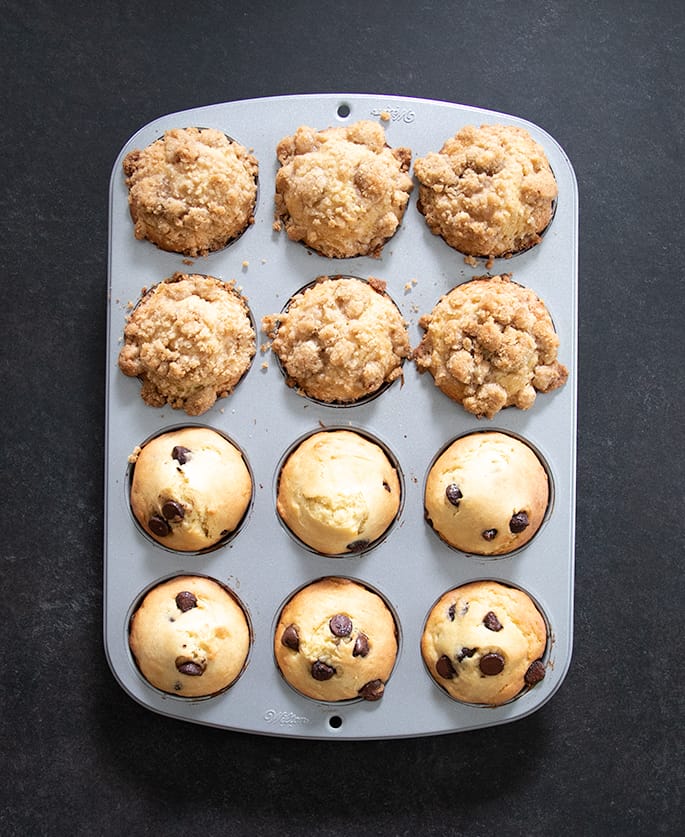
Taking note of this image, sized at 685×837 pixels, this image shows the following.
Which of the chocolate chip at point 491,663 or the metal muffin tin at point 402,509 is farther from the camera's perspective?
the metal muffin tin at point 402,509

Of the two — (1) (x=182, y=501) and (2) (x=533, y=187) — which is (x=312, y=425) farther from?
(2) (x=533, y=187)

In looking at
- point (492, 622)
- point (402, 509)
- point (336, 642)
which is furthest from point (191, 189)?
point (492, 622)

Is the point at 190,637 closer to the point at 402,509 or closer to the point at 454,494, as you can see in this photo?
the point at 402,509

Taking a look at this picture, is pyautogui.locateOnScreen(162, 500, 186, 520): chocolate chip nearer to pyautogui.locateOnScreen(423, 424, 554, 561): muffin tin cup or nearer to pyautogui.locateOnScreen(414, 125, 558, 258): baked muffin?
pyautogui.locateOnScreen(423, 424, 554, 561): muffin tin cup

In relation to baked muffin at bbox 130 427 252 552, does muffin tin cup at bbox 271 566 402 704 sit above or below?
below

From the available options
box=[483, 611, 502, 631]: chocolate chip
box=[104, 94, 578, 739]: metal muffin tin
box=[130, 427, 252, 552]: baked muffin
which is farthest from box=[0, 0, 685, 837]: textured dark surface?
box=[483, 611, 502, 631]: chocolate chip

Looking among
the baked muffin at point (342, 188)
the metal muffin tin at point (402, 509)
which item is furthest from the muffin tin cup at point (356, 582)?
the baked muffin at point (342, 188)

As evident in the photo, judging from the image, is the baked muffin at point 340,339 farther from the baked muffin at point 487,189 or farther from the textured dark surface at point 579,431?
the textured dark surface at point 579,431
